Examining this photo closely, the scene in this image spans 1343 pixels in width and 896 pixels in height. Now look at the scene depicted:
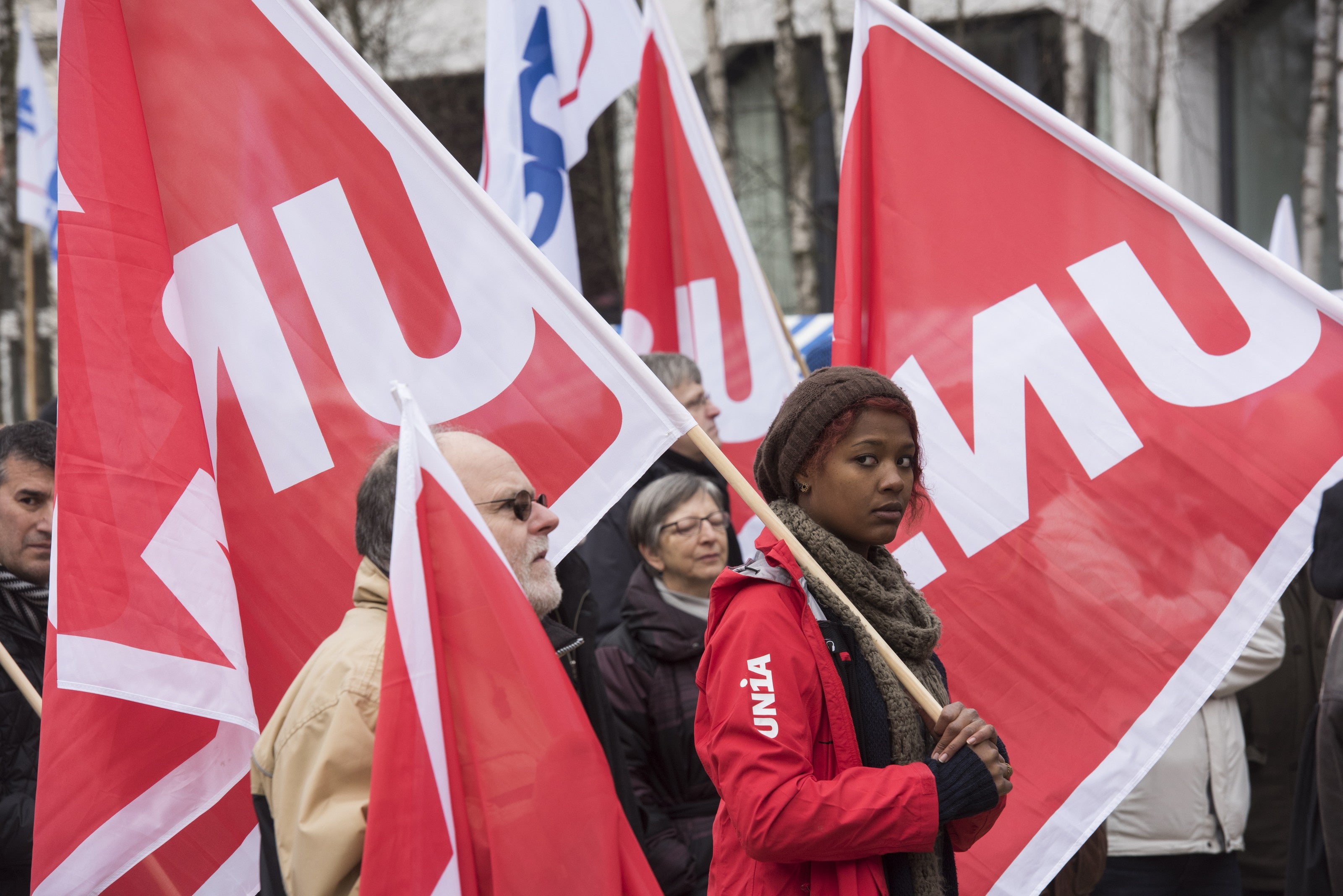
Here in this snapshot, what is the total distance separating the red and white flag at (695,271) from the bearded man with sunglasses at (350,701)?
222 centimetres

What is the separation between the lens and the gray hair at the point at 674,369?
15.1ft

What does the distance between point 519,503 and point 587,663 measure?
0.87m

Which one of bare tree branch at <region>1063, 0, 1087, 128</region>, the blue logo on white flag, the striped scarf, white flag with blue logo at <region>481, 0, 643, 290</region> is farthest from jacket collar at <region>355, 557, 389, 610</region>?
bare tree branch at <region>1063, 0, 1087, 128</region>

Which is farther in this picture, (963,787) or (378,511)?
(378,511)

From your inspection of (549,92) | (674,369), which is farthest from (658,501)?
(549,92)

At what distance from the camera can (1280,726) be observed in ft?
14.3

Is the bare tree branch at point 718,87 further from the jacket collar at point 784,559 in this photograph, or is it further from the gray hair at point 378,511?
the jacket collar at point 784,559

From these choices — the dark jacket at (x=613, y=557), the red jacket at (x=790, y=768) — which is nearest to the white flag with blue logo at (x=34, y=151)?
the dark jacket at (x=613, y=557)

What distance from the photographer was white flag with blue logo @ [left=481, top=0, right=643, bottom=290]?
5.59 m

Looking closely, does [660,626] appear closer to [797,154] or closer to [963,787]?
[963,787]

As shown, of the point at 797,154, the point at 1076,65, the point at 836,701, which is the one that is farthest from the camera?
the point at 797,154

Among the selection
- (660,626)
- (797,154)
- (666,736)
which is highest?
(660,626)

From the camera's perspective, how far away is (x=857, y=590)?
2.29 m

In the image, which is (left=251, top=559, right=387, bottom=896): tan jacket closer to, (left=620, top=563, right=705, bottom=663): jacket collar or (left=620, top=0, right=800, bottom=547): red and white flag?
(left=620, top=563, right=705, bottom=663): jacket collar
